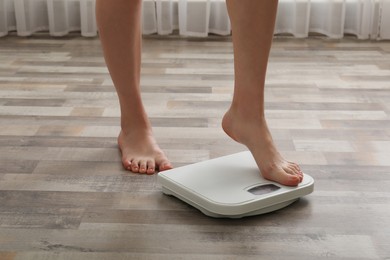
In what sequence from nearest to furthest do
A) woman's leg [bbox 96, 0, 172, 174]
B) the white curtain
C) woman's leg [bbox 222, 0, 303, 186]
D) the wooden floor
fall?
the wooden floor
woman's leg [bbox 222, 0, 303, 186]
woman's leg [bbox 96, 0, 172, 174]
the white curtain

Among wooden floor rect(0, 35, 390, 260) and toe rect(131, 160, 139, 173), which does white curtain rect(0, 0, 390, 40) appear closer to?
wooden floor rect(0, 35, 390, 260)

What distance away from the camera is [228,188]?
4.08ft

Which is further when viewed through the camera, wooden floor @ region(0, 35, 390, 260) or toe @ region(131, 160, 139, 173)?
toe @ region(131, 160, 139, 173)

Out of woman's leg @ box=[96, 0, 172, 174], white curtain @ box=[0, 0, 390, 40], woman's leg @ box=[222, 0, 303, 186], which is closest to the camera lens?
woman's leg @ box=[222, 0, 303, 186]

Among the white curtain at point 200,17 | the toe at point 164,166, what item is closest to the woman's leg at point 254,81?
the toe at point 164,166

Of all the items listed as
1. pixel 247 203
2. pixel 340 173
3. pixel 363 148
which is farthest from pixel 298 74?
pixel 247 203

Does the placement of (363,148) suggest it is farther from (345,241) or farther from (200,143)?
(345,241)

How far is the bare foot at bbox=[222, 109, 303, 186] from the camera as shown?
1261 millimetres

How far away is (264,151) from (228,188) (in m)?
0.11

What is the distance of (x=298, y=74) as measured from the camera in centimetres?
232

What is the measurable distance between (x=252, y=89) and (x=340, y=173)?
296 millimetres

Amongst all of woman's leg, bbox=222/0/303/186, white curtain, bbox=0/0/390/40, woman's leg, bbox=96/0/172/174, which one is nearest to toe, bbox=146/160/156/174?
woman's leg, bbox=96/0/172/174

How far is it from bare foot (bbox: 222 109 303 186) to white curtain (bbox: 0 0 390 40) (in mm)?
1669

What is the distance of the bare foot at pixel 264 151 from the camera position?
4.14ft
